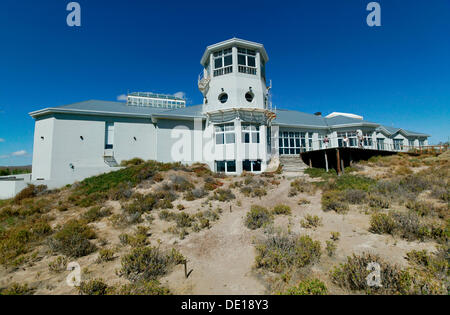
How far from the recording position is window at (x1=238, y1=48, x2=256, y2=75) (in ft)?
62.2

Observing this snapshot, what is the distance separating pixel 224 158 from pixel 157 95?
596 inches

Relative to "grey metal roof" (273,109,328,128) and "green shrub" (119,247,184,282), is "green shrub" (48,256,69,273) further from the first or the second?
"grey metal roof" (273,109,328,128)

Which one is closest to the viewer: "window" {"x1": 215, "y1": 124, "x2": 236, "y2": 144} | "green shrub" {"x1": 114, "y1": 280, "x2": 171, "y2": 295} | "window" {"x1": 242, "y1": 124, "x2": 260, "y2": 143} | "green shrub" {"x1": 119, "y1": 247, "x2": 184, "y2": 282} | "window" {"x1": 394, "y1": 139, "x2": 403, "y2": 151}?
"green shrub" {"x1": 114, "y1": 280, "x2": 171, "y2": 295}

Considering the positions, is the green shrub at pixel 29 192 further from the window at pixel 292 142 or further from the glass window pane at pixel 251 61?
the window at pixel 292 142

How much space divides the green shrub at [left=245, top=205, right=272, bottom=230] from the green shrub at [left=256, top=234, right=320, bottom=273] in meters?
1.54

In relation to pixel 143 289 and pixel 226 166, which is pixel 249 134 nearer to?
pixel 226 166

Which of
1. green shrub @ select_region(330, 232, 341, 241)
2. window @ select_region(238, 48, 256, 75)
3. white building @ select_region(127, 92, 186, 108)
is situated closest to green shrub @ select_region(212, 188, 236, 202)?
green shrub @ select_region(330, 232, 341, 241)

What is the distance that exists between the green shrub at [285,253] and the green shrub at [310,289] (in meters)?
0.71

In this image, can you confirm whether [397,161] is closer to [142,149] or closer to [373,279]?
[373,279]

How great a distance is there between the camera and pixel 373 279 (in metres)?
3.63

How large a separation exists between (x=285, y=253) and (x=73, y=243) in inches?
260

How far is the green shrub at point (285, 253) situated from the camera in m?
4.49
